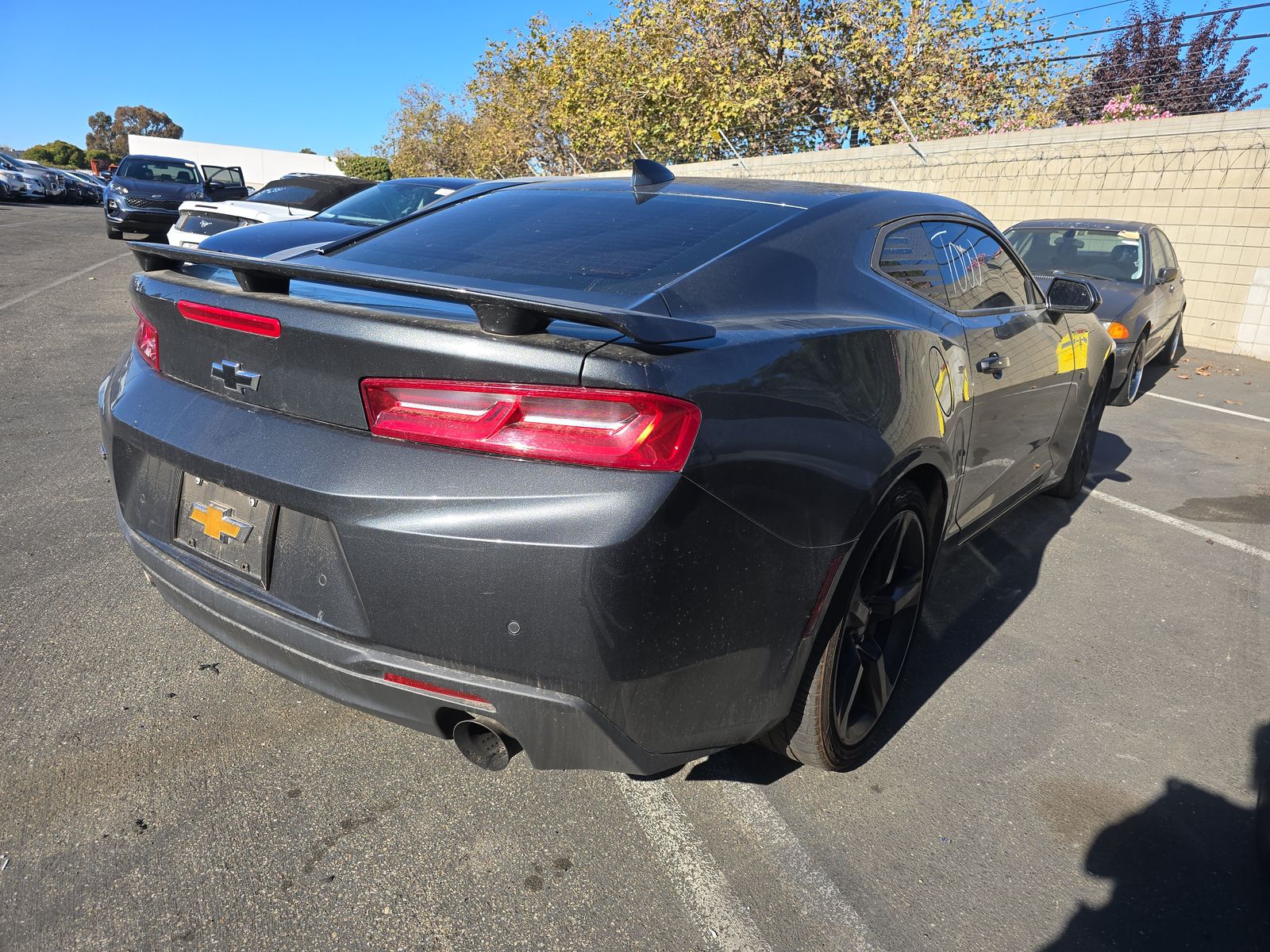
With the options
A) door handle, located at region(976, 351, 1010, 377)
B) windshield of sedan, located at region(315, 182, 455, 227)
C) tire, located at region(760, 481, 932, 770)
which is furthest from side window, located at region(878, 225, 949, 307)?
windshield of sedan, located at region(315, 182, 455, 227)

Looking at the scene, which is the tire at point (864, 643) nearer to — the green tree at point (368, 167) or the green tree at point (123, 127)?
the green tree at point (368, 167)

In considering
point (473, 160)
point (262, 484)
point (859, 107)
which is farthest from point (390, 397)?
point (473, 160)

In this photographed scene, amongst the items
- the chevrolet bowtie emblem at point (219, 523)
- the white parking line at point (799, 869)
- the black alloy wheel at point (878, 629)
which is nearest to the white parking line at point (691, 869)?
the white parking line at point (799, 869)

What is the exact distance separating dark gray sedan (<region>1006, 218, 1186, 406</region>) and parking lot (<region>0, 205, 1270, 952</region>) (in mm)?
4647

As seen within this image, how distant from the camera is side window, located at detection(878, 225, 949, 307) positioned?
9.05 feet

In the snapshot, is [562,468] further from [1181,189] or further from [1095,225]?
[1181,189]

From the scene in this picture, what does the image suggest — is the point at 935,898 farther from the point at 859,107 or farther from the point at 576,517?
the point at 859,107

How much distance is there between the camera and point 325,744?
2527 millimetres

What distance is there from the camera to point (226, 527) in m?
2.06

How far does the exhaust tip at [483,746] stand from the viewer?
1946mm

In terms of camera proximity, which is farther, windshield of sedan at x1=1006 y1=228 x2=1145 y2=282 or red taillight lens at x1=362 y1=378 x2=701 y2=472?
windshield of sedan at x1=1006 y1=228 x2=1145 y2=282

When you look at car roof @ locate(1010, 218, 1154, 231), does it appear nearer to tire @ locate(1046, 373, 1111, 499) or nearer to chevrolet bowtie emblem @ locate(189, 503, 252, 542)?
tire @ locate(1046, 373, 1111, 499)

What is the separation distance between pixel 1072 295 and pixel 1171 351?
25.2 feet

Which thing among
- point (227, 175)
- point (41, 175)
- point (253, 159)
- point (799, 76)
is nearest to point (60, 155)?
point (253, 159)
